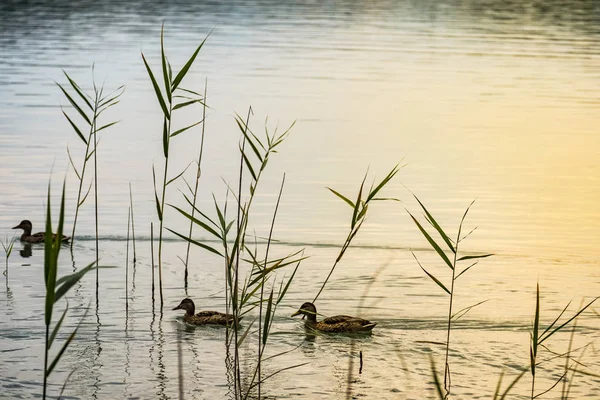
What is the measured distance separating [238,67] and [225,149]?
1058 cm

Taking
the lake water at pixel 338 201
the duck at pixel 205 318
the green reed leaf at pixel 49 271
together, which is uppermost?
the green reed leaf at pixel 49 271

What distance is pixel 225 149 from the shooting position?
16.0m

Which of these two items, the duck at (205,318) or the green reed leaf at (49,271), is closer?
the green reed leaf at (49,271)

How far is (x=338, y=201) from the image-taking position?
1325 cm

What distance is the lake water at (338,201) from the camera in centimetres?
770

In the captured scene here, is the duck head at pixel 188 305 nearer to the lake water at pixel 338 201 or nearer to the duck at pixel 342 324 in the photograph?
the lake water at pixel 338 201

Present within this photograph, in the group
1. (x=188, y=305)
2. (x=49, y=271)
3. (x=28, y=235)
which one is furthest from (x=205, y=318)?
(x=49, y=271)

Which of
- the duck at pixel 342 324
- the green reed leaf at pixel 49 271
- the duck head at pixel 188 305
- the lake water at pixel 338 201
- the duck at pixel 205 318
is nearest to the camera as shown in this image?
the green reed leaf at pixel 49 271

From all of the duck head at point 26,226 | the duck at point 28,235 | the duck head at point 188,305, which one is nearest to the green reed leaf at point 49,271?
the duck head at point 188,305

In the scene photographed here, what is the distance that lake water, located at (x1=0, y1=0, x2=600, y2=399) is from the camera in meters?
7.70

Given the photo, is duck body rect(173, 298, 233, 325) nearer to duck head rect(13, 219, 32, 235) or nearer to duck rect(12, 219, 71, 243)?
duck rect(12, 219, 71, 243)

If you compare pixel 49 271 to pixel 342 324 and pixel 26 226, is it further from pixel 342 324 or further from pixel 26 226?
pixel 26 226

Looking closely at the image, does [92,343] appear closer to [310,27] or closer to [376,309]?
[376,309]

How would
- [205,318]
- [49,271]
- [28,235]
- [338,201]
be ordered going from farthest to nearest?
[338,201]
[28,235]
[205,318]
[49,271]
